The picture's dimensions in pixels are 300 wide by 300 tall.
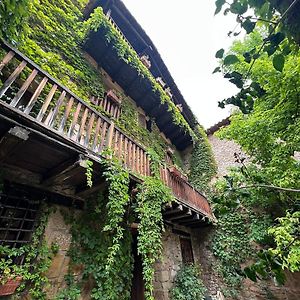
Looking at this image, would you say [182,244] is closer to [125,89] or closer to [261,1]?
[125,89]

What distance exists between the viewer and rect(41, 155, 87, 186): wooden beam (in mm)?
2982

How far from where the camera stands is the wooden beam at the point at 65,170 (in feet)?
9.78

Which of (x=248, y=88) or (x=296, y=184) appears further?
(x=296, y=184)

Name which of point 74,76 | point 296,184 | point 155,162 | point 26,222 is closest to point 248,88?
point 155,162

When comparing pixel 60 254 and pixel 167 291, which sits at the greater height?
pixel 60 254

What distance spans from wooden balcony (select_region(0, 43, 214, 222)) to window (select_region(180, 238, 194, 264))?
2.50 m

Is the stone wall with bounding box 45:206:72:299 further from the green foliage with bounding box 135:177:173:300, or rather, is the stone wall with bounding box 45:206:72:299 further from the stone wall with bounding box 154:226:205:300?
the stone wall with bounding box 154:226:205:300

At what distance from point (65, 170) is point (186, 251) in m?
6.26

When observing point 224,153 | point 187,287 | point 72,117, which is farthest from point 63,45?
point 224,153

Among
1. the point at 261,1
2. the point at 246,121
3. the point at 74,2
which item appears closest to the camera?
the point at 261,1

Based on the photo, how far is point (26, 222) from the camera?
3.38 m

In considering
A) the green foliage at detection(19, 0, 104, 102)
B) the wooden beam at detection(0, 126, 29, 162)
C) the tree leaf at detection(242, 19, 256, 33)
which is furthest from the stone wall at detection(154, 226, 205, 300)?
the green foliage at detection(19, 0, 104, 102)

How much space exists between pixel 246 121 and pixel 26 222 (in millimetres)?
6191

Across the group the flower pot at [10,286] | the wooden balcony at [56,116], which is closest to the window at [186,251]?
the wooden balcony at [56,116]
